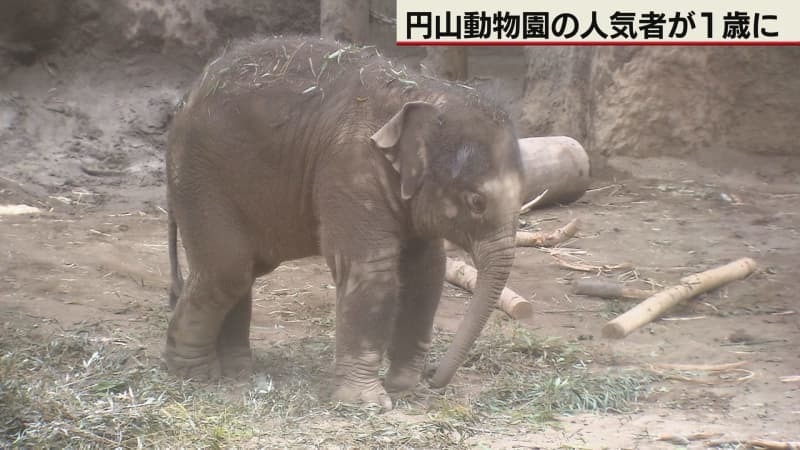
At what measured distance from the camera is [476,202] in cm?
530

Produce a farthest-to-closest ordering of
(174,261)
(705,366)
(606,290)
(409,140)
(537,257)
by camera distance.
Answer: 1. (537,257)
2. (606,290)
3. (174,261)
4. (705,366)
5. (409,140)

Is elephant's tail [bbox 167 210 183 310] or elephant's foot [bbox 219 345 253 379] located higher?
→ elephant's tail [bbox 167 210 183 310]

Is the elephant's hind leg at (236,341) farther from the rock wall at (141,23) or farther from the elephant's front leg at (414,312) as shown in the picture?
the rock wall at (141,23)

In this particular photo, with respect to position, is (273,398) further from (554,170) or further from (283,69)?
(554,170)

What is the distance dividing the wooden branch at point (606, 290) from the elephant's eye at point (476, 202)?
9.41ft

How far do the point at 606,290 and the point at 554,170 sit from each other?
8.39 feet

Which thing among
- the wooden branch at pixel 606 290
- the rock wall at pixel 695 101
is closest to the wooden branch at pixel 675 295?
the wooden branch at pixel 606 290

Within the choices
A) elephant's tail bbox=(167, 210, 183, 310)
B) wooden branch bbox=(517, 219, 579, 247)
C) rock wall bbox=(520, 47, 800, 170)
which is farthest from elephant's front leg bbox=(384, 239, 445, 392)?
rock wall bbox=(520, 47, 800, 170)

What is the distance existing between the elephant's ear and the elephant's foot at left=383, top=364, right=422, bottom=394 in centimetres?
110

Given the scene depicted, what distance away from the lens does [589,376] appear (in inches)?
239

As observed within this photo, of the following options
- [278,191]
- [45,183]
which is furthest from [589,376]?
[45,183]

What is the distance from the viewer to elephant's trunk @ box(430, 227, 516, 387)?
5.37m

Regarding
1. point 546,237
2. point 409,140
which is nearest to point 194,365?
point 409,140

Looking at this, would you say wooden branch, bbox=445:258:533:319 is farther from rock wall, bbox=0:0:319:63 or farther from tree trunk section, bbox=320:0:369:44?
rock wall, bbox=0:0:319:63
